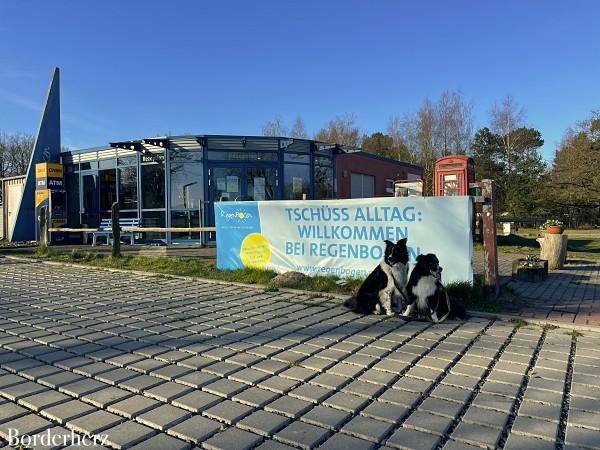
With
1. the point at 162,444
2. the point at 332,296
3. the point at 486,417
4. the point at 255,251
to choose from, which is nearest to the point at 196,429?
the point at 162,444

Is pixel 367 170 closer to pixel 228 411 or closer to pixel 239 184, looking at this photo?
pixel 239 184

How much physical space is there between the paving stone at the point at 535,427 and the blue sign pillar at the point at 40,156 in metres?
21.7

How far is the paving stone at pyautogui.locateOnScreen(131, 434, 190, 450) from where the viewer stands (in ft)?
8.36

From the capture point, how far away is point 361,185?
76.8ft

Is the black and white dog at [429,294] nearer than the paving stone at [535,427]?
No

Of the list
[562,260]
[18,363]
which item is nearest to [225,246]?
[18,363]

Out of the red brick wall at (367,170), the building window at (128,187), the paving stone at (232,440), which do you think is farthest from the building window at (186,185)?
the paving stone at (232,440)

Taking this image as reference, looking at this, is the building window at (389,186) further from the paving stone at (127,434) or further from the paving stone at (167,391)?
the paving stone at (127,434)

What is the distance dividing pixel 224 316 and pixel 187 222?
36.8 ft

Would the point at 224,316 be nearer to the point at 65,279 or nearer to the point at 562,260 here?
the point at 65,279

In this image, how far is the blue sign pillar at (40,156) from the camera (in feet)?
66.3

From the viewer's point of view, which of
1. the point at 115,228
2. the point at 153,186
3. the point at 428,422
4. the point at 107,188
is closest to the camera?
the point at 428,422

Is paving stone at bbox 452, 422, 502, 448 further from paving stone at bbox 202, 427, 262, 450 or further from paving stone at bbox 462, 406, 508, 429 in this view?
paving stone at bbox 202, 427, 262, 450

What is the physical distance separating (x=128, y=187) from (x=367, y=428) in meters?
16.8
